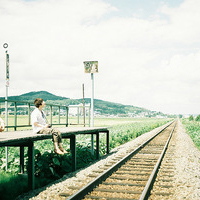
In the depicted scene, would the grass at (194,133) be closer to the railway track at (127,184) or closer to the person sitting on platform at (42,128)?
the railway track at (127,184)

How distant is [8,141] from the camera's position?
17.8 ft

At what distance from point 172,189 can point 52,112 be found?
6.07 metres

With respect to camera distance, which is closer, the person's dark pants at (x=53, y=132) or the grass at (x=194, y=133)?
the person's dark pants at (x=53, y=132)

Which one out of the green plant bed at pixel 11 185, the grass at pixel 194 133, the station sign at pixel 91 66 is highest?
the station sign at pixel 91 66

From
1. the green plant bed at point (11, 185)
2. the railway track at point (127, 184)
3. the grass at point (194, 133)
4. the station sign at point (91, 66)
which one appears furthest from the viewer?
the grass at point (194, 133)

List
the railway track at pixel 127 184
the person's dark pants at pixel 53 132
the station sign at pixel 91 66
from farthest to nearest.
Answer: the station sign at pixel 91 66, the person's dark pants at pixel 53 132, the railway track at pixel 127 184

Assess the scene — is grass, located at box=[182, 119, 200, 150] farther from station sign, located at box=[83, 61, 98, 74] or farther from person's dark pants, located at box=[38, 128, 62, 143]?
person's dark pants, located at box=[38, 128, 62, 143]

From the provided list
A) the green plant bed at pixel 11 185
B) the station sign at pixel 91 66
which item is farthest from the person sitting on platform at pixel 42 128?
the station sign at pixel 91 66

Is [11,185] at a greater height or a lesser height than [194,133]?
greater

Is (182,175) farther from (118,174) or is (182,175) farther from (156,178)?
(118,174)

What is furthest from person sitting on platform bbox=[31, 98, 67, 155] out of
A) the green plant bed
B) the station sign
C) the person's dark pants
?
the station sign

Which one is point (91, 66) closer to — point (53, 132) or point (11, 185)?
point (53, 132)

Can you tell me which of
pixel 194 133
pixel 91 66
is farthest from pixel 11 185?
pixel 194 133

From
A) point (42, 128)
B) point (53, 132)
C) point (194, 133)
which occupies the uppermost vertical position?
point (42, 128)
